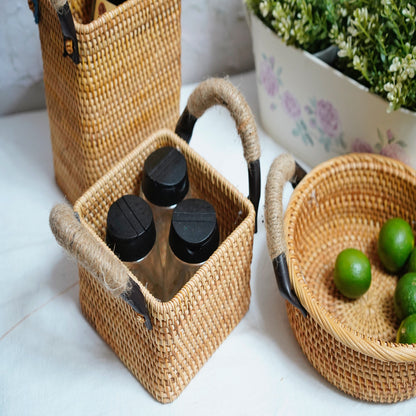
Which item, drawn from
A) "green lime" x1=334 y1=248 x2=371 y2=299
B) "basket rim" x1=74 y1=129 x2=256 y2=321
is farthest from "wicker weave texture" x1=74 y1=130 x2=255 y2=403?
"green lime" x1=334 y1=248 x2=371 y2=299

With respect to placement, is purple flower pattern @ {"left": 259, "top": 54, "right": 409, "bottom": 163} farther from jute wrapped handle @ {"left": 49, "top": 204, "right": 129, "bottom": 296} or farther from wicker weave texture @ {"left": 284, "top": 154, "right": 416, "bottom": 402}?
jute wrapped handle @ {"left": 49, "top": 204, "right": 129, "bottom": 296}

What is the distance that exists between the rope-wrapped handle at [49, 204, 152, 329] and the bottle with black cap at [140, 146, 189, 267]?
0.14 m

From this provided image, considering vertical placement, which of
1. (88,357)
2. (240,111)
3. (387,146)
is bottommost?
(88,357)

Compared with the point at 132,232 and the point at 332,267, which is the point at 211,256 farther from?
the point at 332,267

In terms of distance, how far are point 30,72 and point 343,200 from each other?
478 millimetres

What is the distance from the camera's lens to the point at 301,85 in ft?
2.25

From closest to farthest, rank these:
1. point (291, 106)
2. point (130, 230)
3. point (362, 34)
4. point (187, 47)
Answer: point (130, 230) → point (362, 34) → point (291, 106) → point (187, 47)

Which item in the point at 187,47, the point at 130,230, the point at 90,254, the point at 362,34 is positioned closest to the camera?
the point at 90,254

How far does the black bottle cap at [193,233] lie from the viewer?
0.50 metres

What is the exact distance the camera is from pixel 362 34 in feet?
2.04

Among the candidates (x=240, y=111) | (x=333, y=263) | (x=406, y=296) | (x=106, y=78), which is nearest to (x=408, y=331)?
(x=406, y=296)

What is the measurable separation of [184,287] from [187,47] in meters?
0.48

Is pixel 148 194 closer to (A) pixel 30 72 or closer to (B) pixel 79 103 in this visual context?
(B) pixel 79 103

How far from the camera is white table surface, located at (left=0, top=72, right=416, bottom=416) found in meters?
0.57
